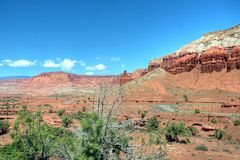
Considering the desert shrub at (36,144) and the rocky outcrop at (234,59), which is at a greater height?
the rocky outcrop at (234,59)

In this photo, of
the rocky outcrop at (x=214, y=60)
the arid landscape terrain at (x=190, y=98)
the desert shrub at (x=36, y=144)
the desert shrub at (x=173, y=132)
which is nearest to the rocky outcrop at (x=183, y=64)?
the arid landscape terrain at (x=190, y=98)

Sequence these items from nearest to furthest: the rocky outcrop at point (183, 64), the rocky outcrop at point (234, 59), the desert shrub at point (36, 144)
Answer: the desert shrub at point (36, 144)
the rocky outcrop at point (234, 59)
the rocky outcrop at point (183, 64)

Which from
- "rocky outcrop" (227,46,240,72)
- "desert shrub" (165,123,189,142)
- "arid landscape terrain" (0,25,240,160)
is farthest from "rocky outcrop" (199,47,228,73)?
"desert shrub" (165,123,189,142)

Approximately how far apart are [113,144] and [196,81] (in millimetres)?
84639

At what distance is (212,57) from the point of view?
92.6 m

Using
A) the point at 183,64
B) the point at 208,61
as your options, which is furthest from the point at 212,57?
the point at 183,64

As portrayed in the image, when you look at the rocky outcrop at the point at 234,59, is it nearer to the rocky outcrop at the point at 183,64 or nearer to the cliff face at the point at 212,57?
the cliff face at the point at 212,57

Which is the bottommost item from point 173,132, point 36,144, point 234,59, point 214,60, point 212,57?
point 173,132

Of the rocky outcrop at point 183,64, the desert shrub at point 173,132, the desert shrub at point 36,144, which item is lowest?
the desert shrub at point 173,132

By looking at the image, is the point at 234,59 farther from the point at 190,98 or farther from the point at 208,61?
the point at 190,98

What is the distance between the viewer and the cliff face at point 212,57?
294ft

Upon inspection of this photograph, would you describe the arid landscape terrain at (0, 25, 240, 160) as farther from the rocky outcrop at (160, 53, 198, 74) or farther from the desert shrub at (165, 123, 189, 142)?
the desert shrub at (165, 123, 189, 142)

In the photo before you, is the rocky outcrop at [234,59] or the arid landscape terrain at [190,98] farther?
the rocky outcrop at [234,59]

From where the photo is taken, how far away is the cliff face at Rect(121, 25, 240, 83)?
294ft
